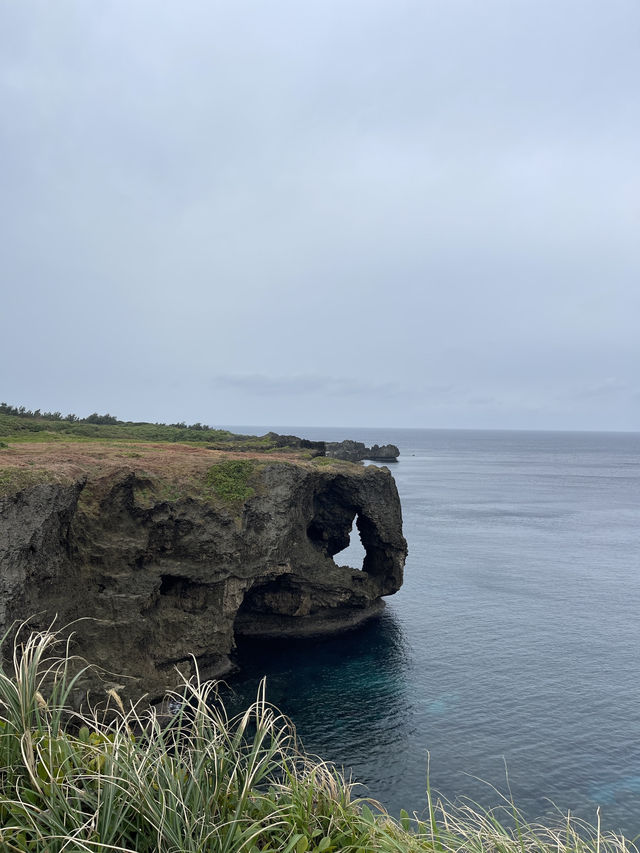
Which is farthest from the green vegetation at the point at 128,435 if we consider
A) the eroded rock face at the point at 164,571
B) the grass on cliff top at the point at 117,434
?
the eroded rock face at the point at 164,571

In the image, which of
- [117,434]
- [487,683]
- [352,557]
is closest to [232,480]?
[487,683]

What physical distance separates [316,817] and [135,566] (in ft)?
79.4

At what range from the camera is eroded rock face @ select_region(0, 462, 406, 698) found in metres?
26.3

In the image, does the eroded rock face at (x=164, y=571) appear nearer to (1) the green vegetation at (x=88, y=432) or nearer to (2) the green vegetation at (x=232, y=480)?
(2) the green vegetation at (x=232, y=480)

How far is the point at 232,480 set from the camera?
1451 inches

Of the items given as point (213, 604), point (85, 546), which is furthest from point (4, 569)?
point (213, 604)

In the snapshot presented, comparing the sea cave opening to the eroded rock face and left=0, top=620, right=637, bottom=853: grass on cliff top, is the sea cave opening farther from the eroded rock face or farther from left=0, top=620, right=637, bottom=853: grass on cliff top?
left=0, top=620, right=637, bottom=853: grass on cliff top

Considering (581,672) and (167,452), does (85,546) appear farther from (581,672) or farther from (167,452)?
(581,672)

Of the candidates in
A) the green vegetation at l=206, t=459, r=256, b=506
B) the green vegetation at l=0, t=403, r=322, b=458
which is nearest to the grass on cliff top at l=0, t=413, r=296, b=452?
the green vegetation at l=0, t=403, r=322, b=458

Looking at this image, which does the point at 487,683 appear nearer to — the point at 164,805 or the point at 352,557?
the point at 164,805

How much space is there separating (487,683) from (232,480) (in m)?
18.9

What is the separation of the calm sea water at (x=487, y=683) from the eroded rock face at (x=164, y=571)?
3283mm

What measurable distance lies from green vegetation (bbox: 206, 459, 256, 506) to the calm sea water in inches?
421

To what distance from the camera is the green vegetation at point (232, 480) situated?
35.7 metres
